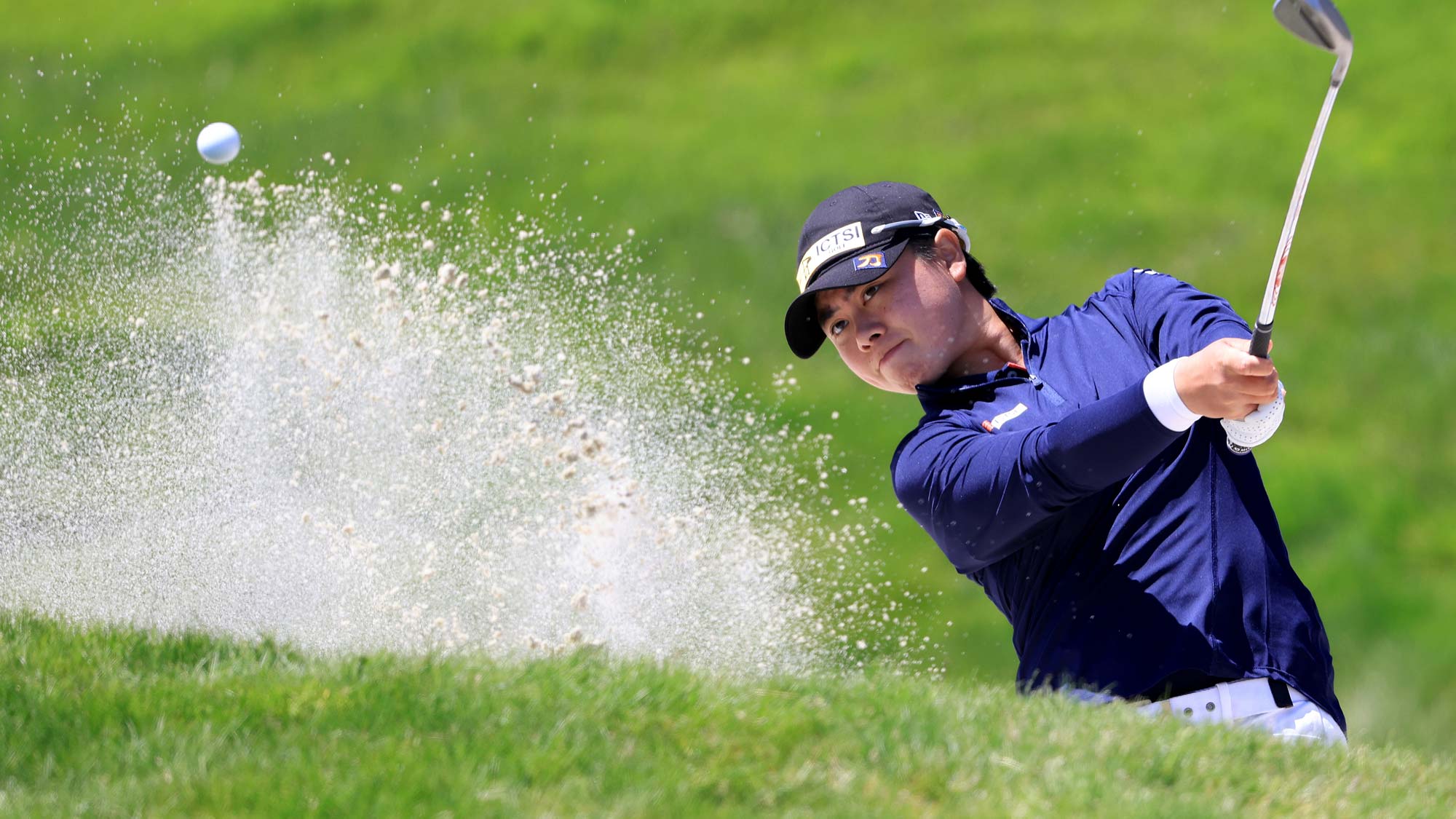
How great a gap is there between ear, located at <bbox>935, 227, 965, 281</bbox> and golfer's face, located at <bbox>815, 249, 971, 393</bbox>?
6 cm

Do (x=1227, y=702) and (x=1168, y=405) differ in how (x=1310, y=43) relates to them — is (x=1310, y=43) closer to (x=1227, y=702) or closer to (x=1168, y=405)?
(x=1168, y=405)

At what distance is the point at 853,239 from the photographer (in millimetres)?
4168

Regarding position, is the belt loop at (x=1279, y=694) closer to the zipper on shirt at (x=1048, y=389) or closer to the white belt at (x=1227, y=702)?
the white belt at (x=1227, y=702)

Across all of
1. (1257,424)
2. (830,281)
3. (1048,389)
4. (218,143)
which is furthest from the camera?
(218,143)

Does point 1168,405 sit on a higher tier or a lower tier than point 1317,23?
lower

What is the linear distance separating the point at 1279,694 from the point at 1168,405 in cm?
76

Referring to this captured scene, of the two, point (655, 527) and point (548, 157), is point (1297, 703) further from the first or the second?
point (548, 157)

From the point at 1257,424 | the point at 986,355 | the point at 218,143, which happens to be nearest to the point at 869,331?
the point at 986,355

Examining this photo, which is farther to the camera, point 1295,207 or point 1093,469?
point 1295,207

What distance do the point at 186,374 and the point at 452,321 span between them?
1.79m

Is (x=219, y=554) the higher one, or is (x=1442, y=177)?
(x=1442, y=177)

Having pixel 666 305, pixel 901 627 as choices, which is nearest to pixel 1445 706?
pixel 901 627

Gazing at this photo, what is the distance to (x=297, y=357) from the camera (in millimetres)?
7441

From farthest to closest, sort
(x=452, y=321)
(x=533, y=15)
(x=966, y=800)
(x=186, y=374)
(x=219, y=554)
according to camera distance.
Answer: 1. (x=533, y=15)
2. (x=186, y=374)
3. (x=452, y=321)
4. (x=219, y=554)
5. (x=966, y=800)
